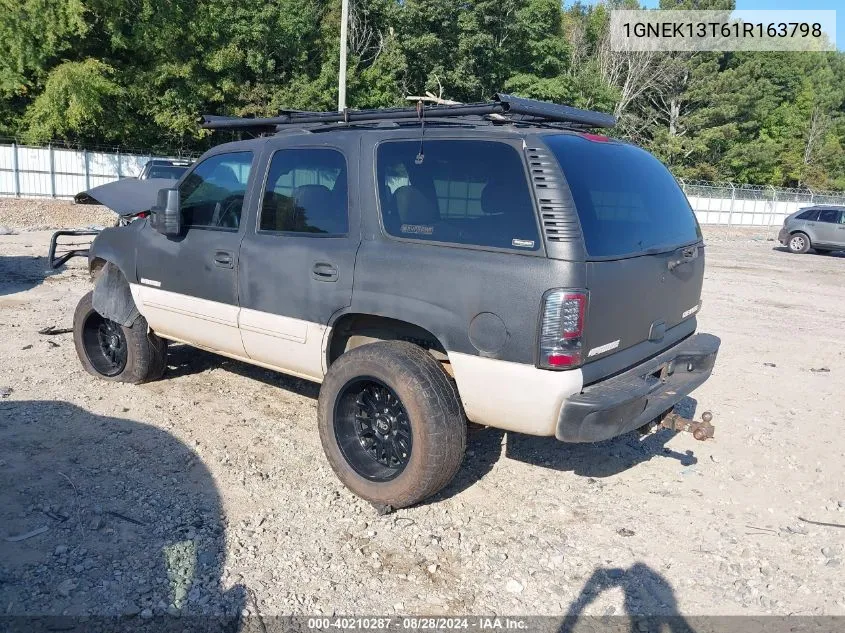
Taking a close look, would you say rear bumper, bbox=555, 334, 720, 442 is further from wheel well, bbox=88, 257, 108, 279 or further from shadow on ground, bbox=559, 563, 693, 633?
wheel well, bbox=88, 257, 108, 279

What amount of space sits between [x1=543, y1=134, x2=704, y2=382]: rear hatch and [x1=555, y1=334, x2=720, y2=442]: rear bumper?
71mm

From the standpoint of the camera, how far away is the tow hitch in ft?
12.5

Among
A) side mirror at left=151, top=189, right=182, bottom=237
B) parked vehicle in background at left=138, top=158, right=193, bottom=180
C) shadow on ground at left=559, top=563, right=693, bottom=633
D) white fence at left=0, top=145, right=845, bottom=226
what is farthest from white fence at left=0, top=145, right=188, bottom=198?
shadow on ground at left=559, top=563, right=693, bottom=633

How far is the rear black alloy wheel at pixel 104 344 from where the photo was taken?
5648 mm

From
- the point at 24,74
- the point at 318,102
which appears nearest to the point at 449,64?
the point at 318,102

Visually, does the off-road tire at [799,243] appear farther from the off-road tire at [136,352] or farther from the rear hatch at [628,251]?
the off-road tire at [136,352]

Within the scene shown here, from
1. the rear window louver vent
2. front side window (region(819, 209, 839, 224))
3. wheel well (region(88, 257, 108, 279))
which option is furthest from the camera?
front side window (region(819, 209, 839, 224))

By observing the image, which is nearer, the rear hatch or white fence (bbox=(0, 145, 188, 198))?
the rear hatch

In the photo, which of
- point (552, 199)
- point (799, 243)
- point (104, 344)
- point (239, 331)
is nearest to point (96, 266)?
point (104, 344)

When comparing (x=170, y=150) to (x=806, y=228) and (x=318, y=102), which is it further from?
(x=806, y=228)

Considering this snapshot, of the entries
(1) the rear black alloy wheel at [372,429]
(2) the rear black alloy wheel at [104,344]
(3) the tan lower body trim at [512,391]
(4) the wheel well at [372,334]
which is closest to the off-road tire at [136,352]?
(2) the rear black alloy wheel at [104,344]

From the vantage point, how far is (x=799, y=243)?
72.1 feet

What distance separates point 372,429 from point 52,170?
2747cm

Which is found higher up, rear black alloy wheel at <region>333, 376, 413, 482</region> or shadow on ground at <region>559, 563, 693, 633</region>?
rear black alloy wheel at <region>333, 376, 413, 482</region>
